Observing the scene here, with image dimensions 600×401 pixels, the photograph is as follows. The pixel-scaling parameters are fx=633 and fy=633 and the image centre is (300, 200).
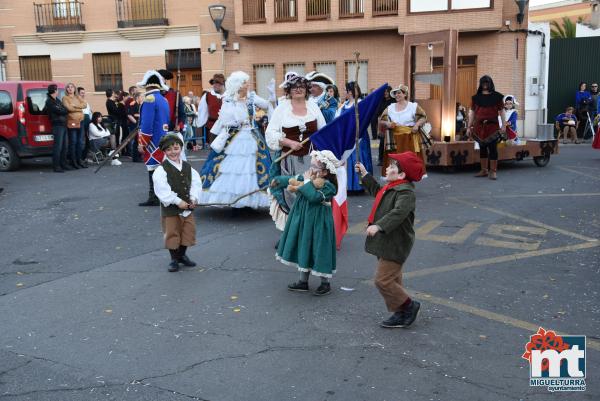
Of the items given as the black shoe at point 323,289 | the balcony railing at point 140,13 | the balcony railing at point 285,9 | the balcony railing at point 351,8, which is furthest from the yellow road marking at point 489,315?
the balcony railing at point 140,13

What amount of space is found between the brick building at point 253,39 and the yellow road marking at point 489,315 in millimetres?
14615

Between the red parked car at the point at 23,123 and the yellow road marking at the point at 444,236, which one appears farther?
the red parked car at the point at 23,123

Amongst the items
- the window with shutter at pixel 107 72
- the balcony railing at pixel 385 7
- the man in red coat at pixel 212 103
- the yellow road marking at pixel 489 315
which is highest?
the balcony railing at pixel 385 7

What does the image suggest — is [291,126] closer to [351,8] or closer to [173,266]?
[173,266]

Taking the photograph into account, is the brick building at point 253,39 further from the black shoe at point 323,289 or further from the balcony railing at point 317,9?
the black shoe at point 323,289

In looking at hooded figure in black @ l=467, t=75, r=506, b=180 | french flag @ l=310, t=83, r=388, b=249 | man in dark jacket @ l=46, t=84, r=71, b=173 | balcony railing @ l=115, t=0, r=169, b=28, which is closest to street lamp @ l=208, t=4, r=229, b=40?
balcony railing @ l=115, t=0, r=169, b=28

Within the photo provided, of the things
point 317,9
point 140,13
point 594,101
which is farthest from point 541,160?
point 140,13

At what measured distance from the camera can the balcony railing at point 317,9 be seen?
2273 centimetres

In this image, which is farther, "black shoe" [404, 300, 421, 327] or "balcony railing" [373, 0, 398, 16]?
"balcony railing" [373, 0, 398, 16]

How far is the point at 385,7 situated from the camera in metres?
22.2

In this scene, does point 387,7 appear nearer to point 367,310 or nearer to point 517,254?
point 517,254

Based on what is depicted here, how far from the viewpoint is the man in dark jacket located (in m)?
13.7

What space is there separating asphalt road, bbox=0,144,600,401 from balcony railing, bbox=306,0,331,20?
15.0 metres

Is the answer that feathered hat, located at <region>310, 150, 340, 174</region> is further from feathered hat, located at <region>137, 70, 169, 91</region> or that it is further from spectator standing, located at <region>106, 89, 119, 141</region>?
spectator standing, located at <region>106, 89, 119, 141</region>
